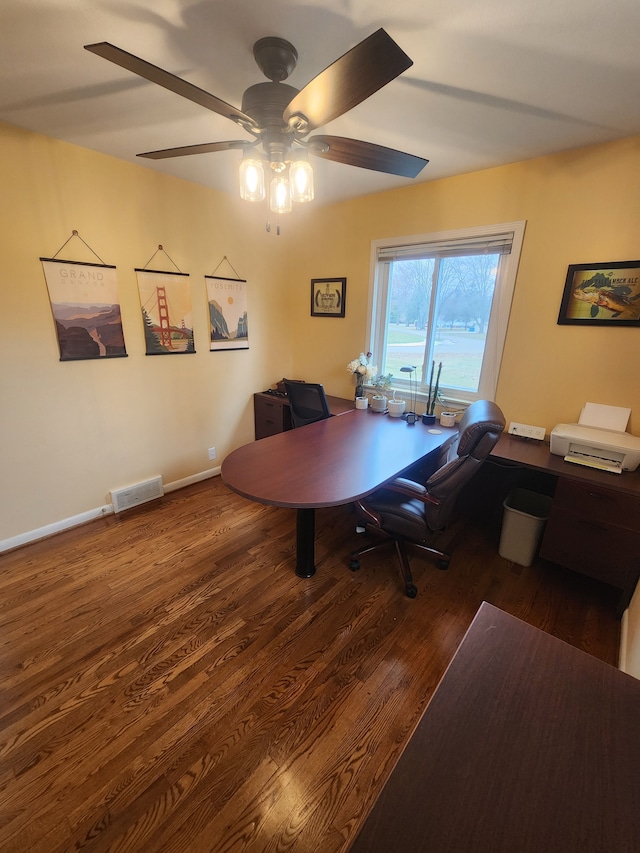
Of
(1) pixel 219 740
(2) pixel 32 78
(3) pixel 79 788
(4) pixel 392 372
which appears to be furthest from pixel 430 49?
(3) pixel 79 788

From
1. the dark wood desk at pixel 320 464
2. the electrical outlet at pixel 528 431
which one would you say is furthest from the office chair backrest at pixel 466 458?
the electrical outlet at pixel 528 431

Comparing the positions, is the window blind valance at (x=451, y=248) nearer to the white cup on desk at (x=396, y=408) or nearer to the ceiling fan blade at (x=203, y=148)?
the white cup on desk at (x=396, y=408)

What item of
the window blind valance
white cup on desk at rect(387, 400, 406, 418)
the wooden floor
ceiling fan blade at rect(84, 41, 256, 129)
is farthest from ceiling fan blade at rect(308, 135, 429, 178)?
the wooden floor

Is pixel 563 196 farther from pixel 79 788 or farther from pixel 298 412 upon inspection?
pixel 79 788

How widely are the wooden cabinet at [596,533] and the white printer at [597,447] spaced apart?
0.22 meters

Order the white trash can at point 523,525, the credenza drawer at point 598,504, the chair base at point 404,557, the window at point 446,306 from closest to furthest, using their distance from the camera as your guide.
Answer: the credenza drawer at point 598,504
the chair base at point 404,557
the white trash can at point 523,525
the window at point 446,306

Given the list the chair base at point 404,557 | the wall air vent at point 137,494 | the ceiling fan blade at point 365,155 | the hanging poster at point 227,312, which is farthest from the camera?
the hanging poster at point 227,312

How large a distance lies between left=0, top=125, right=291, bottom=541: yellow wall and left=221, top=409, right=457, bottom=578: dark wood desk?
1.29m

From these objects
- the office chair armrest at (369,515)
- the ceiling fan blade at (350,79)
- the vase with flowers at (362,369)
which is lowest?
the office chair armrest at (369,515)

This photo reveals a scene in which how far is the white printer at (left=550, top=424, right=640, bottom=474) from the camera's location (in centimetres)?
190

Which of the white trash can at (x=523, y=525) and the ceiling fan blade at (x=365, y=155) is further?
the white trash can at (x=523, y=525)

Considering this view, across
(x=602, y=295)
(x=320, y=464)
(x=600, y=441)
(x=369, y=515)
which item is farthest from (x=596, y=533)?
(x=320, y=464)

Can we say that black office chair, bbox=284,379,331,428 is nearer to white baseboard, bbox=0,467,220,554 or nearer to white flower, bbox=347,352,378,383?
white flower, bbox=347,352,378,383

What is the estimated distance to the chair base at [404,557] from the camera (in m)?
2.01
